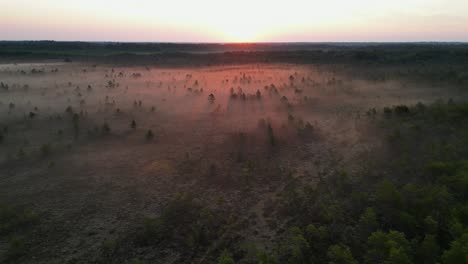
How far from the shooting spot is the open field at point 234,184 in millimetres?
5801

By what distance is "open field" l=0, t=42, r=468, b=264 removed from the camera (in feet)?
19.0

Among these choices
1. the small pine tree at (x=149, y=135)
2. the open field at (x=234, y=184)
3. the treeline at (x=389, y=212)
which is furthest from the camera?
the small pine tree at (x=149, y=135)

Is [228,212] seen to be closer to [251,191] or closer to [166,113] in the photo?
[251,191]

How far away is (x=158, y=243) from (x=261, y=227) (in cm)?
201

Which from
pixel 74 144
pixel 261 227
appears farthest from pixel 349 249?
pixel 74 144

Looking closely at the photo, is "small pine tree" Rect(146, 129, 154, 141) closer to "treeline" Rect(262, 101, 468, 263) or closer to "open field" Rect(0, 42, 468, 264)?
"open field" Rect(0, 42, 468, 264)

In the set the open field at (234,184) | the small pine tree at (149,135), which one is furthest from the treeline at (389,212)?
the small pine tree at (149,135)

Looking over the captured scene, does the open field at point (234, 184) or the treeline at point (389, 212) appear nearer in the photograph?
the treeline at point (389, 212)

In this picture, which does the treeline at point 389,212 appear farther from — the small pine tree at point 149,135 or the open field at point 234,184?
the small pine tree at point 149,135

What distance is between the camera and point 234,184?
8312 millimetres

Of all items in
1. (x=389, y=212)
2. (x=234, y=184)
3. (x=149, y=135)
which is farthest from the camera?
(x=149, y=135)

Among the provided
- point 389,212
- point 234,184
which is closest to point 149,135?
point 234,184

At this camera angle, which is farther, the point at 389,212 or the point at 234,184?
the point at 234,184

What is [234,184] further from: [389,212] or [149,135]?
[149,135]
